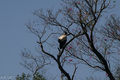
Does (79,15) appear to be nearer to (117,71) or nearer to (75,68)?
(75,68)

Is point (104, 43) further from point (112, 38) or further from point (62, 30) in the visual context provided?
point (62, 30)

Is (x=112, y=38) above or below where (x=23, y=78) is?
above

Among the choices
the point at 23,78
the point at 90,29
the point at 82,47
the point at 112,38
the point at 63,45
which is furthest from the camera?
the point at 23,78

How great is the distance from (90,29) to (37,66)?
31.7 feet

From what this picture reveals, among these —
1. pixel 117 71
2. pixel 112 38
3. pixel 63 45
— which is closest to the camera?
pixel 63 45

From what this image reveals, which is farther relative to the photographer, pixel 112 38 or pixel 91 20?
pixel 112 38

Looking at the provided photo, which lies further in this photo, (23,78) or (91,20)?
(23,78)

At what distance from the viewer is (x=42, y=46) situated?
29.3 ft

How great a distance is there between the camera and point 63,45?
8.86m

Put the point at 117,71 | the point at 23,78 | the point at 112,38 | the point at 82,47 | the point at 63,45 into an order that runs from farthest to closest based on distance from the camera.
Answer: the point at 23,78 → the point at 117,71 → the point at 112,38 → the point at 82,47 → the point at 63,45

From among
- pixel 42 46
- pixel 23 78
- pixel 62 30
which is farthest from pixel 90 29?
pixel 23 78

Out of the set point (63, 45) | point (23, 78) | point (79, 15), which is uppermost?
point (79, 15)

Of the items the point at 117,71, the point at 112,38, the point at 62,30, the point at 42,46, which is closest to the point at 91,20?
the point at 62,30

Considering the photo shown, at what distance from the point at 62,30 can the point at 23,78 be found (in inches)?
1035
